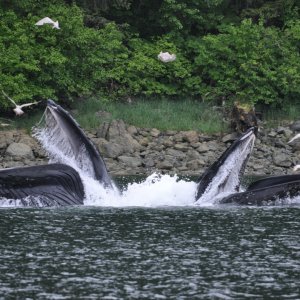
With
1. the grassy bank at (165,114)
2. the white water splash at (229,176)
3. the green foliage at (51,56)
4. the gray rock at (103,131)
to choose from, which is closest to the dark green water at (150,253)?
the white water splash at (229,176)

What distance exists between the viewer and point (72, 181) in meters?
26.1

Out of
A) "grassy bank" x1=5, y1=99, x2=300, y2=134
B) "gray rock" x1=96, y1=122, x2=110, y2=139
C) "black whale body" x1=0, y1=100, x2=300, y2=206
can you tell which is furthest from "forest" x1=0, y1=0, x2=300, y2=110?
"black whale body" x1=0, y1=100, x2=300, y2=206

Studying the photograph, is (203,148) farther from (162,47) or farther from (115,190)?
(115,190)

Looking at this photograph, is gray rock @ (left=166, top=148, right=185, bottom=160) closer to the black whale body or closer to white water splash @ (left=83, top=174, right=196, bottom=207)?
white water splash @ (left=83, top=174, right=196, bottom=207)

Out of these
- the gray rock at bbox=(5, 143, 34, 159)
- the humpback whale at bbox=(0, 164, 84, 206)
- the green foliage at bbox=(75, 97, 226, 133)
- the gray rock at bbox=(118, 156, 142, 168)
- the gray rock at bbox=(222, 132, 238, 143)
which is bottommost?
the humpback whale at bbox=(0, 164, 84, 206)

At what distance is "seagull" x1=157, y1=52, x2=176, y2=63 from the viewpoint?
5509 centimetres

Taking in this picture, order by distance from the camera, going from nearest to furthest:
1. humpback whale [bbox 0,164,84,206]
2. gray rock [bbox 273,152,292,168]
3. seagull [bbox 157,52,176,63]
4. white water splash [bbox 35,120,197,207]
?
humpback whale [bbox 0,164,84,206], white water splash [bbox 35,120,197,207], gray rock [bbox 273,152,292,168], seagull [bbox 157,52,176,63]

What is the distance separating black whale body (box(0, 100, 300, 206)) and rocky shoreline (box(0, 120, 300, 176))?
1912 cm

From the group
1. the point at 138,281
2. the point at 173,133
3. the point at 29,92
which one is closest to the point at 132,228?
the point at 138,281

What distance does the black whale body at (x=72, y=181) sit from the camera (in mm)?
25625

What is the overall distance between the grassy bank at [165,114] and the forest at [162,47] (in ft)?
2.32

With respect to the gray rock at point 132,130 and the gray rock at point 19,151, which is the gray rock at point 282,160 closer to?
the gray rock at point 132,130

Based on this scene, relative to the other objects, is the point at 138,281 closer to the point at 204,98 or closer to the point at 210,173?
the point at 210,173

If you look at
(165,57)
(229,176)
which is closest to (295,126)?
(165,57)
